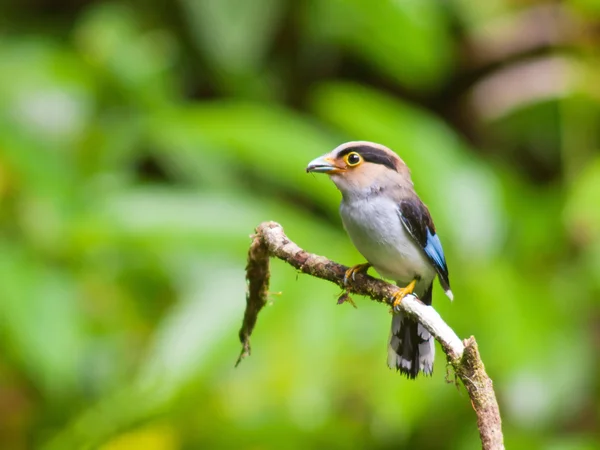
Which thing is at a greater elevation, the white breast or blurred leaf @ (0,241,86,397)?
blurred leaf @ (0,241,86,397)

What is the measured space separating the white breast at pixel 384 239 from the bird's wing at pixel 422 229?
0.4 inches

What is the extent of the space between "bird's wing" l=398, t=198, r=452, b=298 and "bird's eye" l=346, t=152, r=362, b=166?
0.41ft

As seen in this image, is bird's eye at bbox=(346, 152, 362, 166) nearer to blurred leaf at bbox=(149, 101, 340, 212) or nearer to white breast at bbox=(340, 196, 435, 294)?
white breast at bbox=(340, 196, 435, 294)

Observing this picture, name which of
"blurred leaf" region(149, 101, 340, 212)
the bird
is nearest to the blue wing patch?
the bird

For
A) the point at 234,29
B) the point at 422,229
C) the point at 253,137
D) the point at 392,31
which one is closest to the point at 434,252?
the point at 422,229

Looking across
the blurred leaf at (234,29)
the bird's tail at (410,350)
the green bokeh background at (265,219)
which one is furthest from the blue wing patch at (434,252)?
the blurred leaf at (234,29)

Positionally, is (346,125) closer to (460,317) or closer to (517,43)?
(460,317)

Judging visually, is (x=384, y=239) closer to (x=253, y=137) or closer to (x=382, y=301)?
(x=382, y=301)

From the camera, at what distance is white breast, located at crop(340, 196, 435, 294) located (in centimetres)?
141

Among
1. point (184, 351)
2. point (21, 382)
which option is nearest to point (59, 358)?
point (21, 382)

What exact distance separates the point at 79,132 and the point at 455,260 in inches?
82.8

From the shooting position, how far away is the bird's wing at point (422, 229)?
1.48 metres

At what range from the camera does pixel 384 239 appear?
4.65 feet

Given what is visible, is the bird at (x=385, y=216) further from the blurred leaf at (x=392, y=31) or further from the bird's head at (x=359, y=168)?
the blurred leaf at (x=392, y=31)
